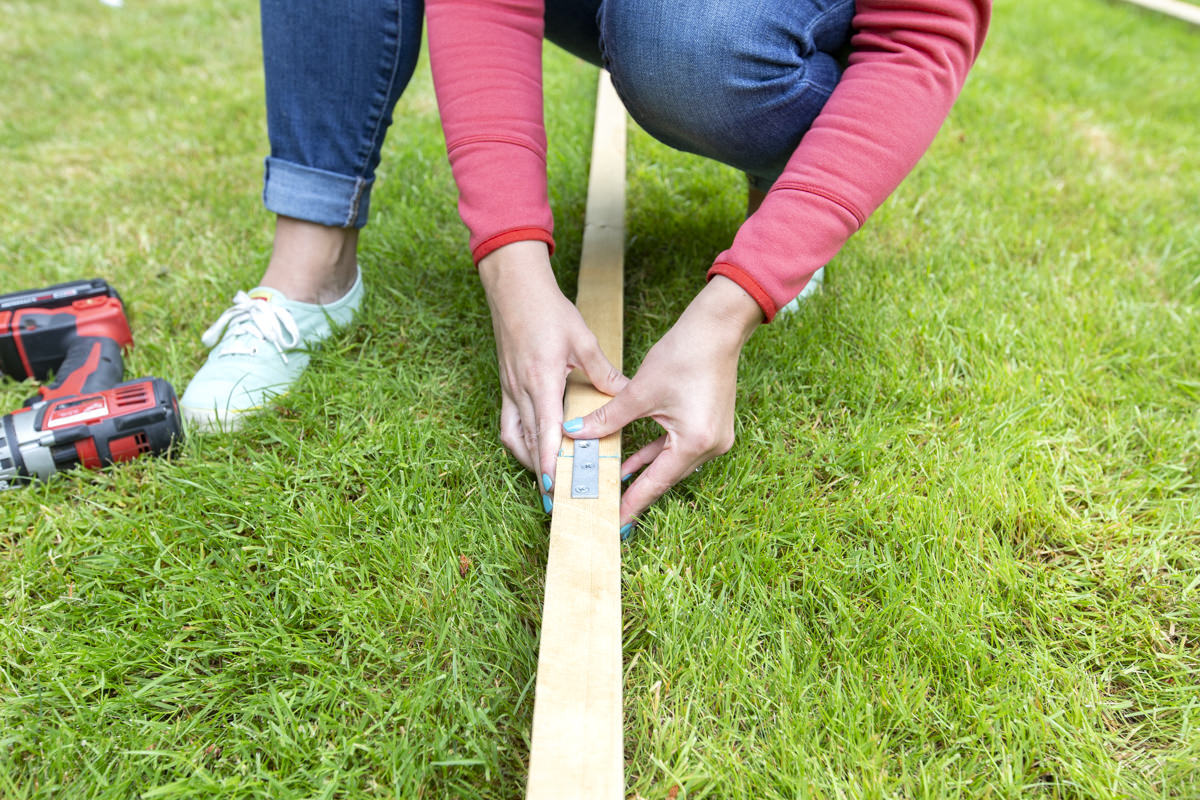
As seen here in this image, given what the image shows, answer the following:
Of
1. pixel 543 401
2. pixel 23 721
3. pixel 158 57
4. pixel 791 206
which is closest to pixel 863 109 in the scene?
pixel 791 206

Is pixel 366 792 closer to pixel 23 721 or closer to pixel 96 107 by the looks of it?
pixel 23 721

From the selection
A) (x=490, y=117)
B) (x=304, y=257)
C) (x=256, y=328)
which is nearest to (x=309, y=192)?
(x=304, y=257)

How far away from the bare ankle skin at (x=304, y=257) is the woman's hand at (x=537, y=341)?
50 centimetres

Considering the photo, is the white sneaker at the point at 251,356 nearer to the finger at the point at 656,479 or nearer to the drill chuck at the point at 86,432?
the drill chuck at the point at 86,432

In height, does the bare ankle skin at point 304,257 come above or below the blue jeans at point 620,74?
below

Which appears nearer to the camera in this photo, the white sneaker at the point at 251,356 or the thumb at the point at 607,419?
the thumb at the point at 607,419

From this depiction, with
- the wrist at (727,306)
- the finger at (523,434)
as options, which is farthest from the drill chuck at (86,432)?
the wrist at (727,306)

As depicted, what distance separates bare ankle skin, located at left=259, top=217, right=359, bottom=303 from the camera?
1487 mm

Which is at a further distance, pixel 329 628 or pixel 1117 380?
pixel 1117 380

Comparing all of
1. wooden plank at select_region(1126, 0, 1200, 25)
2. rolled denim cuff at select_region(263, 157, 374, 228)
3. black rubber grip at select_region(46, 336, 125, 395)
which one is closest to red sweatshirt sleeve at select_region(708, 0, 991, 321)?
rolled denim cuff at select_region(263, 157, 374, 228)

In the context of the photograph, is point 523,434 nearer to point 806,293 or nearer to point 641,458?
point 641,458

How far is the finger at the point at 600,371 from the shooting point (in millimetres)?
1148

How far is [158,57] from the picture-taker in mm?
3318

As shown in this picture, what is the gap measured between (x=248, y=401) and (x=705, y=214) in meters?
1.18
